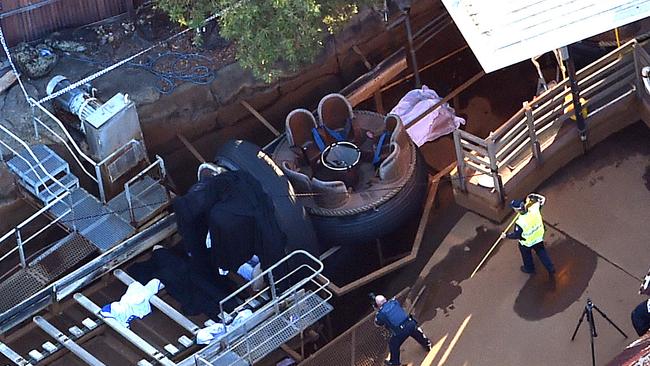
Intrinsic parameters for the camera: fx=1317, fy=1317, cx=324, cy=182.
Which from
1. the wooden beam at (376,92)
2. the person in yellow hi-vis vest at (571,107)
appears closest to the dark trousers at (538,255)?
the person in yellow hi-vis vest at (571,107)

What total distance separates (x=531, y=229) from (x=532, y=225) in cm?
6

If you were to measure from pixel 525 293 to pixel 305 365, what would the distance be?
3.41 metres

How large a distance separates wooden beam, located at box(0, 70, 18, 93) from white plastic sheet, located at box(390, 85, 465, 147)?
6.55 m

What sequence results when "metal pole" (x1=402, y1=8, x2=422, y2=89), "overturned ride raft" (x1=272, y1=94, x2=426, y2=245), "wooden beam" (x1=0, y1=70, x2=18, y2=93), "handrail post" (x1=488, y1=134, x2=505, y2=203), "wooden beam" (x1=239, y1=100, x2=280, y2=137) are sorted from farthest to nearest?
1. "metal pole" (x1=402, y1=8, x2=422, y2=89)
2. "wooden beam" (x1=239, y1=100, x2=280, y2=137)
3. "wooden beam" (x1=0, y1=70, x2=18, y2=93)
4. "overturned ride raft" (x1=272, y1=94, x2=426, y2=245)
5. "handrail post" (x1=488, y1=134, x2=505, y2=203)

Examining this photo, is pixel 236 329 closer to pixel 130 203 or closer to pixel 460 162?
pixel 130 203

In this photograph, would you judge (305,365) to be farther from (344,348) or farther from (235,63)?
(235,63)

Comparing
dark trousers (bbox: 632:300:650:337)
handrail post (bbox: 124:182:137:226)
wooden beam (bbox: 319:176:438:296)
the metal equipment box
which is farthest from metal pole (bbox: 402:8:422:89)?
dark trousers (bbox: 632:300:650:337)

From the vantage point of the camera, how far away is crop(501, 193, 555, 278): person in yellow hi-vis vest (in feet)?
61.5

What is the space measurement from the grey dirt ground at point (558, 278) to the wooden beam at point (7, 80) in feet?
24.5

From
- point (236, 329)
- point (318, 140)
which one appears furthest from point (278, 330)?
point (318, 140)

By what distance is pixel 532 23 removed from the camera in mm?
19172

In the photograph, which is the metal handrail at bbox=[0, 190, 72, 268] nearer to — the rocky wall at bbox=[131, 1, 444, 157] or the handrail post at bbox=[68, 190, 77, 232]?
the handrail post at bbox=[68, 190, 77, 232]

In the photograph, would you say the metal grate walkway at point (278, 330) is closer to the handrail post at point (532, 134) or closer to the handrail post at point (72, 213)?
the handrail post at point (72, 213)

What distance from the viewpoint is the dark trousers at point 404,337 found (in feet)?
60.0
